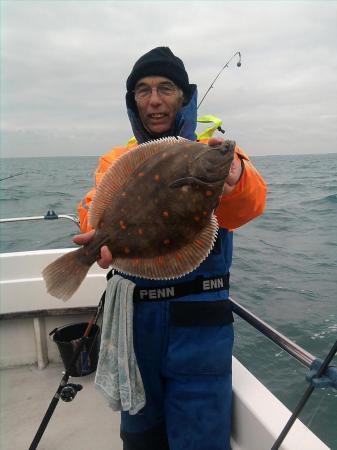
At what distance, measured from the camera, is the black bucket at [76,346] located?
12.5 ft

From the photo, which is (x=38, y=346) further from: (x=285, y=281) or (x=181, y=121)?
(x=285, y=281)

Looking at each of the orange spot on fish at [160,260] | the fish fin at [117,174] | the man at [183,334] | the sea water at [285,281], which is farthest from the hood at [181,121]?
the sea water at [285,281]

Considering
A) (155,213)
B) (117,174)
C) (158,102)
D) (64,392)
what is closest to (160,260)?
(155,213)

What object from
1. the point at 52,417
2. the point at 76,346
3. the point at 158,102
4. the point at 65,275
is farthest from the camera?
the point at 76,346

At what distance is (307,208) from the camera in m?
17.6

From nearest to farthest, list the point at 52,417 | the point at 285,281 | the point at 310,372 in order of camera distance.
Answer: the point at 310,372
the point at 52,417
the point at 285,281

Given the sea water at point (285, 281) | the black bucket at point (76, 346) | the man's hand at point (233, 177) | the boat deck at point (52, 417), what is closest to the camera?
the man's hand at point (233, 177)

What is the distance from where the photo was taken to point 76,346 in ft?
12.3

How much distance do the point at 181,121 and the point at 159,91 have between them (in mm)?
230

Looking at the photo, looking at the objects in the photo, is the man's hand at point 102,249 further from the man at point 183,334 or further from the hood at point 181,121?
the hood at point 181,121

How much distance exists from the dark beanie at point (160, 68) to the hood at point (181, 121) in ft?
0.24

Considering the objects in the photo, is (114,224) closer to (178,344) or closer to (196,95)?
Answer: (178,344)

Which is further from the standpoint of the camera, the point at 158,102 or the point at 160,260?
the point at 158,102

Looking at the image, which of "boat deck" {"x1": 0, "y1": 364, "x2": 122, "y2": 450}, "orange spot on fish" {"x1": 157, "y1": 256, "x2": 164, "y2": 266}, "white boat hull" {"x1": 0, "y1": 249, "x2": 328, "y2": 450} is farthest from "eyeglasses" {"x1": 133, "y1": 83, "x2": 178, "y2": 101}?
"boat deck" {"x1": 0, "y1": 364, "x2": 122, "y2": 450}
